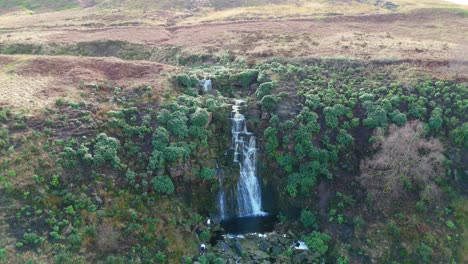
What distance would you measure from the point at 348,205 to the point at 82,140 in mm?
30756

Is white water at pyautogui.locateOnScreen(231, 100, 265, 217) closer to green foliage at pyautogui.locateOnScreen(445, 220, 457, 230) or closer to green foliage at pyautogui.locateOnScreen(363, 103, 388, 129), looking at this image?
green foliage at pyautogui.locateOnScreen(363, 103, 388, 129)

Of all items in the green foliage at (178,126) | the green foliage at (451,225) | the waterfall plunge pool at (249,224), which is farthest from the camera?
the green foliage at (178,126)

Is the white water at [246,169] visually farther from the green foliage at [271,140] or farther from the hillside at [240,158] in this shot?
the green foliage at [271,140]

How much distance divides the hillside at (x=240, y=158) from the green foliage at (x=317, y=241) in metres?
0.13

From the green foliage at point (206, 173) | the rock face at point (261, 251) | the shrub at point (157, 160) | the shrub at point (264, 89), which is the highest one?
the shrub at point (264, 89)

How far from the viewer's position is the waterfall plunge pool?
46.7 meters

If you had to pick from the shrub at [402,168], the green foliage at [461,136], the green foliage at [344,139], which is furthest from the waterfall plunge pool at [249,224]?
the green foliage at [461,136]

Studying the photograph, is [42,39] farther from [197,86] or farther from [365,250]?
[365,250]

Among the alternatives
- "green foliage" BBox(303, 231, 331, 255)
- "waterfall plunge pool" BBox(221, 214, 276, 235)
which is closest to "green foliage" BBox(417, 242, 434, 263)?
"green foliage" BBox(303, 231, 331, 255)

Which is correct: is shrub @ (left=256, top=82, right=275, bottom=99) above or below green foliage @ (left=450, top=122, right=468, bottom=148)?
above

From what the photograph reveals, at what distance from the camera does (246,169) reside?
49.5 metres

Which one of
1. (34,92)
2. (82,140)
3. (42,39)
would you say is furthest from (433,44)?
(42,39)

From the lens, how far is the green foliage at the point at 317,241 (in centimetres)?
4309

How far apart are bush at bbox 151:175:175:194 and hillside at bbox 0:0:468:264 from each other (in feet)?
0.66
